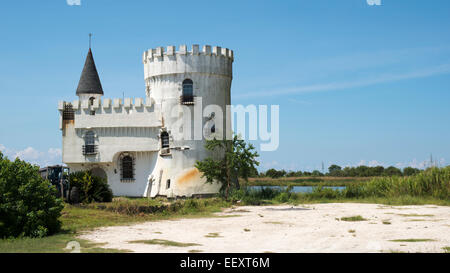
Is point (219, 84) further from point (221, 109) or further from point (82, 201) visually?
point (82, 201)

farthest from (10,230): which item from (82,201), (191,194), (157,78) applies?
(157,78)

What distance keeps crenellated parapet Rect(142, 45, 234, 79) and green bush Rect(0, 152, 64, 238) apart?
1764cm

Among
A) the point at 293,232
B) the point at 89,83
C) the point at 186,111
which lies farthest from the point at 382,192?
Answer: the point at 89,83

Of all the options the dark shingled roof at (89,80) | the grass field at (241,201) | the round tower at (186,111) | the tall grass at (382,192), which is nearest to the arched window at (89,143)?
the dark shingled roof at (89,80)

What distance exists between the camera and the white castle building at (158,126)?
31859 mm

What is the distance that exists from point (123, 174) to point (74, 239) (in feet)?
68.1

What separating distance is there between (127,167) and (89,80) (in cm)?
741

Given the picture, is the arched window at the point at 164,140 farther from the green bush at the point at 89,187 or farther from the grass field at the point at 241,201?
the green bush at the point at 89,187

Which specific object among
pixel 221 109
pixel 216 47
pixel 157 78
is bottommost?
pixel 221 109

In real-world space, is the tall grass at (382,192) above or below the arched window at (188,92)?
below

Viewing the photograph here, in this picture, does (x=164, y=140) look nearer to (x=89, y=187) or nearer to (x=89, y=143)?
(x=89, y=143)

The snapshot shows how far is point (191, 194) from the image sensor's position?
3144cm

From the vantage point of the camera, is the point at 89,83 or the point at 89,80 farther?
the point at 89,80

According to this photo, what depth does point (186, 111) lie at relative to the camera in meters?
31.9
